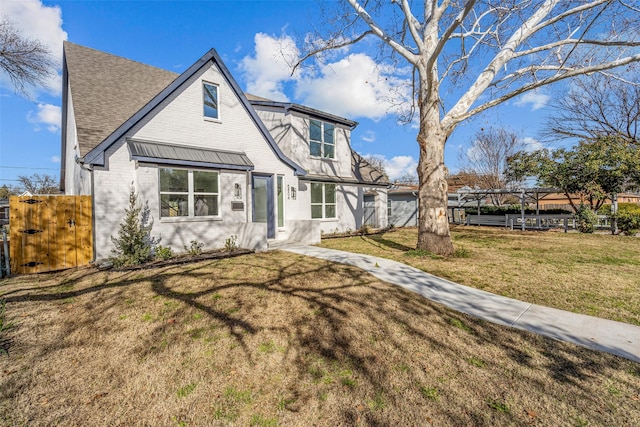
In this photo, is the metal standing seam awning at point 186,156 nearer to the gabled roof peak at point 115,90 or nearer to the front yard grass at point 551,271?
the gabled roof peak at point 115,90

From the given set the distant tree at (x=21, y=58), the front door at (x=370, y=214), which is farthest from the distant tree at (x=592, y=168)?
the distant tree at (x=21, y=58)

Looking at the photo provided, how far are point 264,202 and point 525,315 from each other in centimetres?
948

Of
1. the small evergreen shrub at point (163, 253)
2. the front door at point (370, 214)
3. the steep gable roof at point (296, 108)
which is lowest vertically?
the small evergreen shrub at point (163, 253)

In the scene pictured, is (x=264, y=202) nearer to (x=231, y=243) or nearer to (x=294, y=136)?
(x=231, y=243)

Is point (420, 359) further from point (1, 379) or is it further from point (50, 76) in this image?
point (50, 76)

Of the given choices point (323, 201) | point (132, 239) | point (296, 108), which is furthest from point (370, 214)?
point (132, 239)

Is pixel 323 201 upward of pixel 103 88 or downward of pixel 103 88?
downward

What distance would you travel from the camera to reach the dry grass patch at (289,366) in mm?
2707

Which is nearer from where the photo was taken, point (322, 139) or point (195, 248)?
point (195, 248)

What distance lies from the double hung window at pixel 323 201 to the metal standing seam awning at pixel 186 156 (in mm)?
4932

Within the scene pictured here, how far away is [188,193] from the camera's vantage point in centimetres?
942

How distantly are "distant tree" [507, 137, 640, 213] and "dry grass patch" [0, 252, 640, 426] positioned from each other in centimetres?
1773

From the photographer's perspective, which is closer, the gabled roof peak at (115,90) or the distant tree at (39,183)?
the gabled roof peak at (115,90)

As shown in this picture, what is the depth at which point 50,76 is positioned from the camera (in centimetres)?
1305
